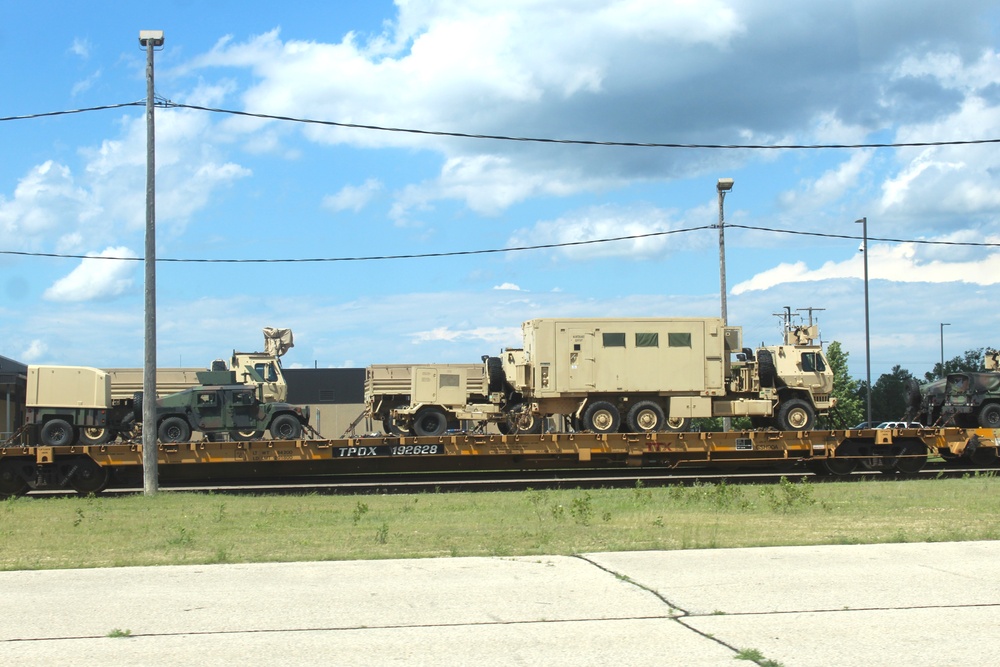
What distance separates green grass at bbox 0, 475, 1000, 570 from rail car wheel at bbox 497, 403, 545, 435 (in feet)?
16.2

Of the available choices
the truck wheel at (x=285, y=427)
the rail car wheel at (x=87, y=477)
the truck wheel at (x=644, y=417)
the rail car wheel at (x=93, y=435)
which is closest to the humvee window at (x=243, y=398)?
the truck wheel at (x=285, y=427)

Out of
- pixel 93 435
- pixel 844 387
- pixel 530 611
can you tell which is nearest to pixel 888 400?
pixel 844 387

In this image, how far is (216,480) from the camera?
75.3ft

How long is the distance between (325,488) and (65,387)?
842 cm

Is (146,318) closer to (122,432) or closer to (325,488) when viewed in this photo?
(325,488)

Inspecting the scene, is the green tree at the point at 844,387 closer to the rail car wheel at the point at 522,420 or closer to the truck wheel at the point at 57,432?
the rail car wheel at the point at 522,420

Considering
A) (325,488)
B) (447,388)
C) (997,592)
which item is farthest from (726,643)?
(447,388)

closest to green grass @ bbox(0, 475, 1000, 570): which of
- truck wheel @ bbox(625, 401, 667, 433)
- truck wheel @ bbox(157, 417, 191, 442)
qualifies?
truck wheel @ bbox(625, 401, 667, 433)

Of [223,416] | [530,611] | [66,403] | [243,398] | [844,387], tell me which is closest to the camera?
[530,611]

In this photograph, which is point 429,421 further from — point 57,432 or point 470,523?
point 470,523

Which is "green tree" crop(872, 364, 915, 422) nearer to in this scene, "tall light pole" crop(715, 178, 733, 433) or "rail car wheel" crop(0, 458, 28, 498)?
"tall light pole" crop(715, 178, 733, 433)

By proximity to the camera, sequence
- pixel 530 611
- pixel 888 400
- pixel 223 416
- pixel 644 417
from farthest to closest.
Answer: pixel 888 400 < pixel 223 416 < pixel 644 417 < pixel 530 611

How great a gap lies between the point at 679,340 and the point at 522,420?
4.14 metres

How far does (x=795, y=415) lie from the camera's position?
23.6 metres
